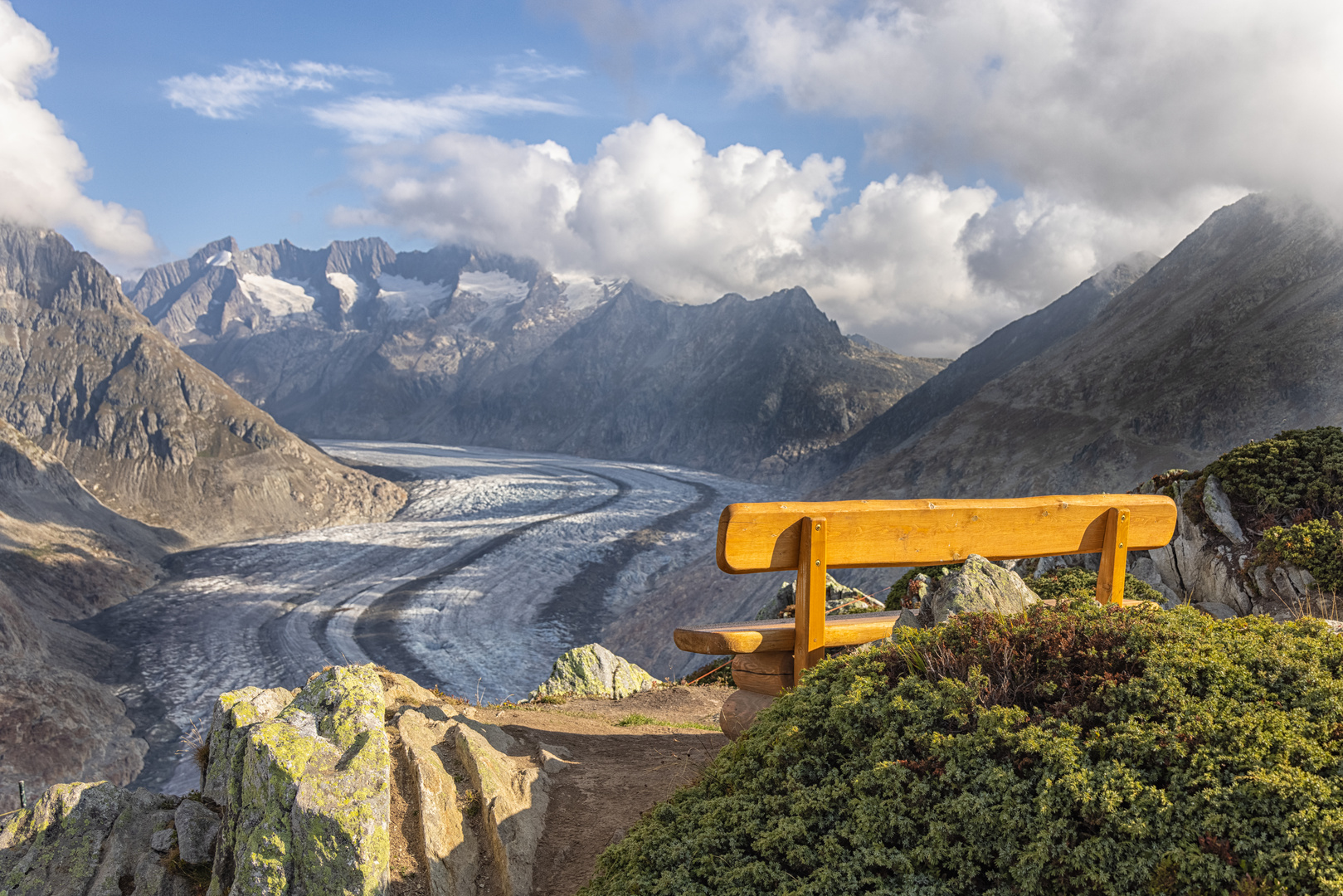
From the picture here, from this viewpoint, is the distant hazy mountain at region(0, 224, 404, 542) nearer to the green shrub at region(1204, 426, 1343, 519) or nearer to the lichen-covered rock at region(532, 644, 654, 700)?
the lichen-covered rock at region(532, 644, 654, 700)

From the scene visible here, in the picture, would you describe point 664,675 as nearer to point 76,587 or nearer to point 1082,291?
point 76,587

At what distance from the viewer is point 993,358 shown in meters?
85.3

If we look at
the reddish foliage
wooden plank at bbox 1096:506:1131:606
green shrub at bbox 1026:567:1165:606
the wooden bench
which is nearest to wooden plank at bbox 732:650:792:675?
the wooden bench

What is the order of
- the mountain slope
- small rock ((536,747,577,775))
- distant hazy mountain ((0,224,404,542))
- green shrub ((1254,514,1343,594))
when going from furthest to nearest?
distant hazy mountain ((0,224,404,542)), the mountain slope, green shrub ((1254,514,1343,594)), small rock ((536,747,577,775))

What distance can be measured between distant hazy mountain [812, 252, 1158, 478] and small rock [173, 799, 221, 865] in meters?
76.6

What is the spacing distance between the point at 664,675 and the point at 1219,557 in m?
26.9

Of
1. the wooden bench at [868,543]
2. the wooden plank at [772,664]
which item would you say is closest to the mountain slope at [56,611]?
the wooden plank at [772,664]

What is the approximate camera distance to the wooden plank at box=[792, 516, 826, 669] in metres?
4.47

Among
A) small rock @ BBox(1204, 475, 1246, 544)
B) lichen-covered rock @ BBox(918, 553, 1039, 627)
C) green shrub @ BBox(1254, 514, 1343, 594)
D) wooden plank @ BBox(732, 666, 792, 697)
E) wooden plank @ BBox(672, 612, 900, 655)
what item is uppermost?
small rock @ BBox(1204, 475, 1246, 544)

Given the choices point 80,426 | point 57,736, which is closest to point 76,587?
point 57,736

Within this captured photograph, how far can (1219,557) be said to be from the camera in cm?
895

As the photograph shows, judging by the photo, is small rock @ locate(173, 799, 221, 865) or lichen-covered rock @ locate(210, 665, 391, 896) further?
small rock @ locate(173, 799, 221, 865)

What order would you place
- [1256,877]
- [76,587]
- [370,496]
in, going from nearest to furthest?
[1256,877], [76,587], [370,496]

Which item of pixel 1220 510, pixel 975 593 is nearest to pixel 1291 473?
Answer: pixel 1220 510
